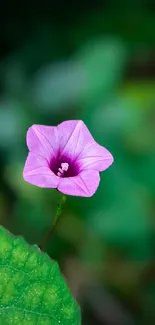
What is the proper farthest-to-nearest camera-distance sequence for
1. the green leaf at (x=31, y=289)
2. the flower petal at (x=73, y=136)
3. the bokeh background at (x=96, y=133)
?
the bokeh background at (x=96, y=133) → the flower petal at (x=73, y=136) → the green leaf at (x=31, y=289)

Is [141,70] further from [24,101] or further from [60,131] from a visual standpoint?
[60,131]

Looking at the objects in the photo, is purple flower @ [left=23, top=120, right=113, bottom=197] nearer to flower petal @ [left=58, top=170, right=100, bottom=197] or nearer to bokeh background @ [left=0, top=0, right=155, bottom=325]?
flower petal @ [left=58, top=170, right=100, bottom=197]

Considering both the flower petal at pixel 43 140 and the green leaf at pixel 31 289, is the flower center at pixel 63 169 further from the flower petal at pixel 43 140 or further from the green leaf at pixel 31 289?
the green leaf at pixel 31 289

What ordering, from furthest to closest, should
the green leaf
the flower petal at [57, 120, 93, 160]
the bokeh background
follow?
the bokeh background
the flower petal at [57, 120, 93, 160]
the green leaf

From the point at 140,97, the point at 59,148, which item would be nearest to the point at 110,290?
the point at 140,97

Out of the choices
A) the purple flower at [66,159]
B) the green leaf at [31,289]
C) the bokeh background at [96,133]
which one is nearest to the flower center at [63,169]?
the purple flower at [66,159]

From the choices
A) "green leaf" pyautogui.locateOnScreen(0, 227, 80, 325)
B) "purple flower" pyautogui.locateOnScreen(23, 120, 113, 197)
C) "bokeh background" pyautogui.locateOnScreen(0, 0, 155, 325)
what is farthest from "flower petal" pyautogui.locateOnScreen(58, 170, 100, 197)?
"bokeh background" pyautogui.locateOnScreen(0, 0, 155, 325)
